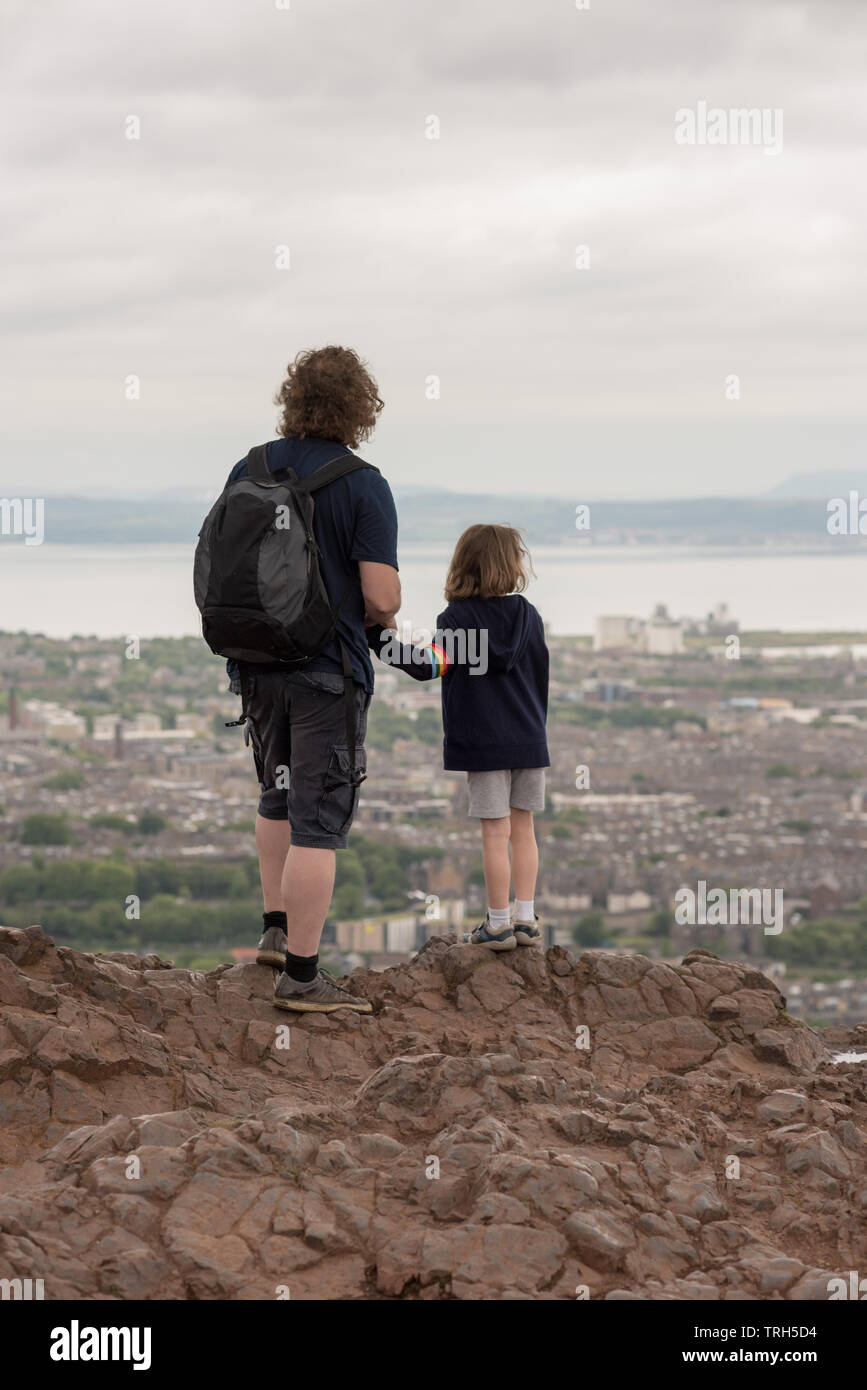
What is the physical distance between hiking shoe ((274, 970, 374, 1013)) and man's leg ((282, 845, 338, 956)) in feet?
0.94

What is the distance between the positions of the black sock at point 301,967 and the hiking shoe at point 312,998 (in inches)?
0.6

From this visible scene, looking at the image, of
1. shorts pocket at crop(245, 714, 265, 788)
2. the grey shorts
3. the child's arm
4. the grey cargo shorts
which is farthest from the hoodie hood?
shorts pocket at crop(245, 714, 265, 788)

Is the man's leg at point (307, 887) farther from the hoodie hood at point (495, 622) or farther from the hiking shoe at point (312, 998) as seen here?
the hoodie hood at point (495, 622)

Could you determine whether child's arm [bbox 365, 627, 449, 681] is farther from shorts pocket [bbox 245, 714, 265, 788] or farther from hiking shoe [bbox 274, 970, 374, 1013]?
hiking shoe [bbox 274, 970, 374, 1013]

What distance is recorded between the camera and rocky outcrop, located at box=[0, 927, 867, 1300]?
355cm

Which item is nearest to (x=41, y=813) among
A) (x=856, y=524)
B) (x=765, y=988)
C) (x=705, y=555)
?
(x=856, y=524)

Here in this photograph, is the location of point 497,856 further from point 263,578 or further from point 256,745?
point 263,578

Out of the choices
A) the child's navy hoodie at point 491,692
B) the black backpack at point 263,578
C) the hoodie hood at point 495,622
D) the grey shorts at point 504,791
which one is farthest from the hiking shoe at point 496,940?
the black backpack at point 263,578

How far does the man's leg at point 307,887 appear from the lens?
5.29m

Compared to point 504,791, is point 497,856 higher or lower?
lower

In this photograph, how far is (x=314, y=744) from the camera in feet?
17.3

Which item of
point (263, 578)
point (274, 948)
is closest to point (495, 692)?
point (263, 578)

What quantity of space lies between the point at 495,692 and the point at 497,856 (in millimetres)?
659

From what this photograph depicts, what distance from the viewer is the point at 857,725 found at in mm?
55094
